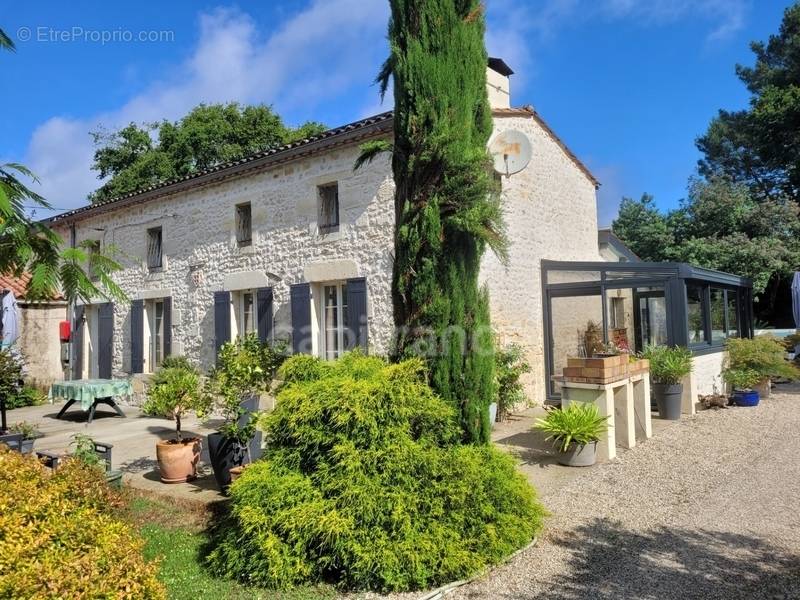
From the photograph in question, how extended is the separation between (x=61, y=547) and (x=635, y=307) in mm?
12836

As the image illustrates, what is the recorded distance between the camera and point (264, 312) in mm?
10516

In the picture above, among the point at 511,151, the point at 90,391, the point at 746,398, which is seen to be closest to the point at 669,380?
the point at 746,398

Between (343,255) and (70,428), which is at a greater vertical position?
(343,255)

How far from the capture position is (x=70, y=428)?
9.91m

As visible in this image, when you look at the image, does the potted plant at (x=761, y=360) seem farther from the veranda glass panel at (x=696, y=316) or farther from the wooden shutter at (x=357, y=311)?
the wooden shutter at (x=357, y=311)

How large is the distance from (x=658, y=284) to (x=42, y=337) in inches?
601

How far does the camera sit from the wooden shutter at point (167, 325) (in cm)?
1231

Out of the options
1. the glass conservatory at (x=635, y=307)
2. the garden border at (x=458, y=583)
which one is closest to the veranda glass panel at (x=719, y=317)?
the glass conservatory at (x=635, y=307)

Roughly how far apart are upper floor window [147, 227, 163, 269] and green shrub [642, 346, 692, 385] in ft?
35.3

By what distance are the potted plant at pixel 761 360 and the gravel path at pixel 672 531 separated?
3.66 m

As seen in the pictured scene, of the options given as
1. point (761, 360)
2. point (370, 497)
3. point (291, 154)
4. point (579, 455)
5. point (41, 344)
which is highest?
point (291, 154)

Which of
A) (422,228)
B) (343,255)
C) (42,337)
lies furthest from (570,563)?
(42,337)

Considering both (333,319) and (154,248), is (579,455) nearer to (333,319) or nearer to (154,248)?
(333,319)

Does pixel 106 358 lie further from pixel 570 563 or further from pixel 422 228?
pixel 570 563
